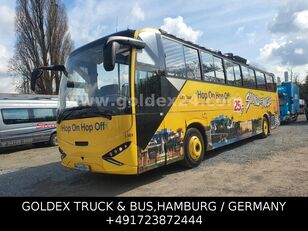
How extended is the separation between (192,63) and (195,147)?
7.59 ft

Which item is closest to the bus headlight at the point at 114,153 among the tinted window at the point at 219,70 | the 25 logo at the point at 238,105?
the tinted window at the point at 219,70

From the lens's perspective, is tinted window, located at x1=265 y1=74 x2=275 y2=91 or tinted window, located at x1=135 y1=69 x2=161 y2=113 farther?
tinted window, located at x1=265 y1=74 x2=275 y2=91

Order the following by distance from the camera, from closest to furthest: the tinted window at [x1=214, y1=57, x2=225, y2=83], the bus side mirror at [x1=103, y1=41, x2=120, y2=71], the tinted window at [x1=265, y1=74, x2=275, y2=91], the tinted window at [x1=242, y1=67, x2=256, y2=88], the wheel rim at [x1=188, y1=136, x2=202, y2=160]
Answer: the bus side mirror at [x1=103, y1=41, x2=120, y2=71], the wheel rim at [x1=188, y1=136, x2=202, y2=160], the tinted window at [x1=214, y1=57, x2=225, y2=83], the tinted window at [x1=242, y1=67, x2=256, y2=88], the tinted window at [x1=265, y1=74, x2=275, y2=91]

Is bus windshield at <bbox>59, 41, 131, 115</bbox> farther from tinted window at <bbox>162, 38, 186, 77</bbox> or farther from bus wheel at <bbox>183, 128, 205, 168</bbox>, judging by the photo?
bus wheel at <bbox>183, 128, 205, 168</bbox>

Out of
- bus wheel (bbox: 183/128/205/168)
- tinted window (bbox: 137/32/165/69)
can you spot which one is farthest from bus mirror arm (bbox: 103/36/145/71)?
bus wheel (bbox: 183/128/205/168)

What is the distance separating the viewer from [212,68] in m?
9.84

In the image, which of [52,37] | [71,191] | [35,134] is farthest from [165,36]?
[52,37]

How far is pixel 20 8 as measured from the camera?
31.8m

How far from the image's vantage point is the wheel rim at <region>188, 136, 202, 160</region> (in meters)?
8.29

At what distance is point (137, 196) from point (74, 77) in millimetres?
3021

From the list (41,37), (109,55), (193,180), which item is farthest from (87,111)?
(41,37)

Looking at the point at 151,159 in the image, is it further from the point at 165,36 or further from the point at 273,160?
the point at 273,160

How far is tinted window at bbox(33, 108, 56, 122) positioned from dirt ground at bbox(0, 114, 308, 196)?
6554mm

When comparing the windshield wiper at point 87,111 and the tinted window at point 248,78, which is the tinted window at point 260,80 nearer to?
the tinted window at point 248,78
